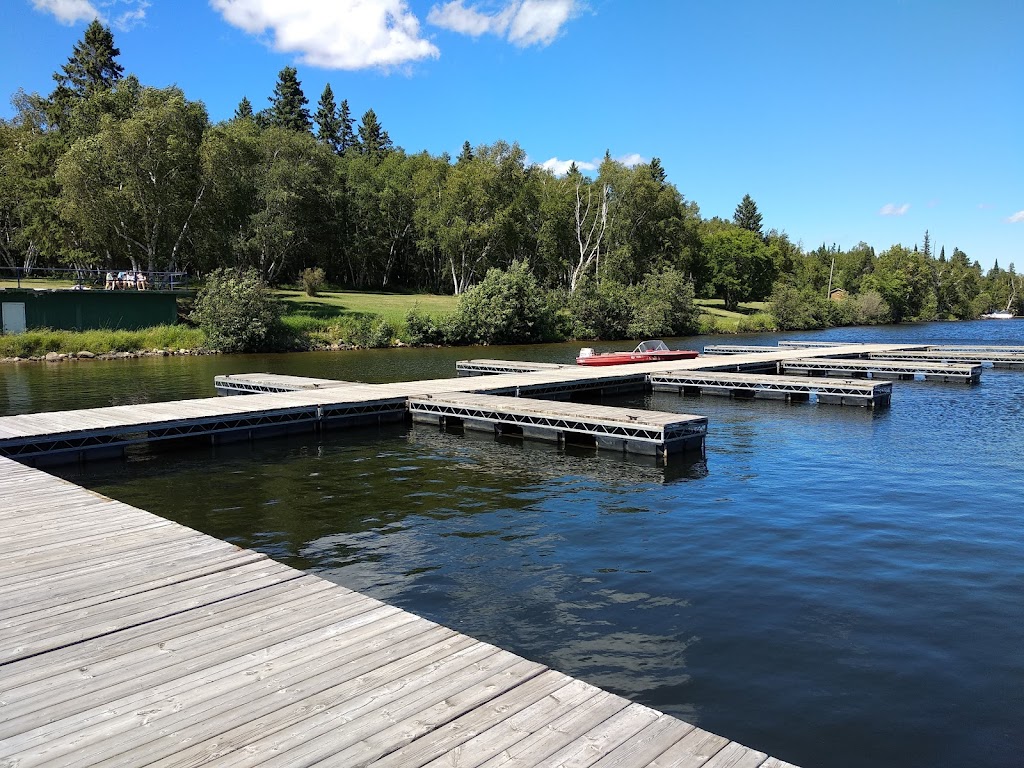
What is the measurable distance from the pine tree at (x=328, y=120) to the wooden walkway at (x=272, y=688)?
11264cm

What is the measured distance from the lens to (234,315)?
51281 mm

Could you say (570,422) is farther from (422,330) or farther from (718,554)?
(422,330)

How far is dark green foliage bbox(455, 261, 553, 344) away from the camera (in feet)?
201

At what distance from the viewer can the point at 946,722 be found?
7.22 m

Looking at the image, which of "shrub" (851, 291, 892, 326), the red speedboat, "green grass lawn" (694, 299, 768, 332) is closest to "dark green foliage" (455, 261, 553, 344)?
the red speedboat

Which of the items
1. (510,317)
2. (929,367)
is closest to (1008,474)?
(929,367)

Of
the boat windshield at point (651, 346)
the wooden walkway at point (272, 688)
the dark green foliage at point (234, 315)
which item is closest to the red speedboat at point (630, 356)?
the boat windshield at point (651, 346)

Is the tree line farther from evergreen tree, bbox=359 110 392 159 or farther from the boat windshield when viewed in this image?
the boat windshield

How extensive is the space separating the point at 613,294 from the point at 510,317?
15049 mm

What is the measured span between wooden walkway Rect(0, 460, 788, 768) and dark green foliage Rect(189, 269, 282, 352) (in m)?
45.0

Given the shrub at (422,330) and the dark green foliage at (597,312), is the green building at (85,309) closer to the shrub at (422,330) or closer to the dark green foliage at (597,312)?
the shrub at (422,330)

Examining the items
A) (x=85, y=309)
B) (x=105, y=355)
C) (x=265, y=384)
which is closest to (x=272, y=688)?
(x=265, y=384)

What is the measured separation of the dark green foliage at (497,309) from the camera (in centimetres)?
6131

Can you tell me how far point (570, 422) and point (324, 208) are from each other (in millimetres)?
63204
